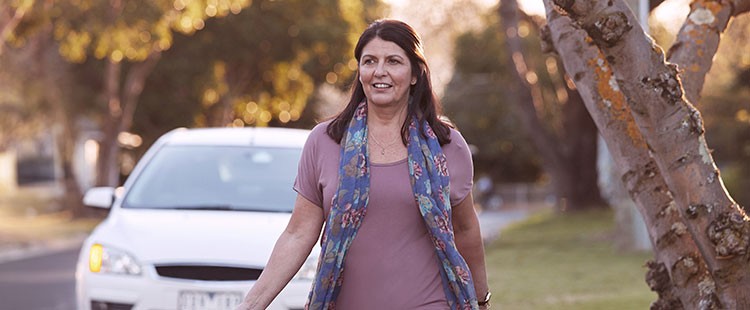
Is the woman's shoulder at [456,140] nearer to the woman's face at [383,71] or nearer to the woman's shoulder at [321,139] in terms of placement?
the woman's face at [383,71]

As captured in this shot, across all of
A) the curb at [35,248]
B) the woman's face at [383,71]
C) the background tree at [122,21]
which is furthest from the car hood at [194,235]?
the background tree at [122,21]

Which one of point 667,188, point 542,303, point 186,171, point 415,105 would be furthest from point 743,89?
point 415,105

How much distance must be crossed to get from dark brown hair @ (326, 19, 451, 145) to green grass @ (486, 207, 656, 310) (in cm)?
764

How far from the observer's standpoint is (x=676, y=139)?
5785 mm

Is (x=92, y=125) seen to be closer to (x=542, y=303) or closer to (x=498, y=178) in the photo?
(x=498, y=178)

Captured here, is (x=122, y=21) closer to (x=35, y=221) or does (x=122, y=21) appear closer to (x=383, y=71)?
(x=35, y=221)

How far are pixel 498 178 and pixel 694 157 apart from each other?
186 ft

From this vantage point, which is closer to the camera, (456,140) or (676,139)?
(456,140)

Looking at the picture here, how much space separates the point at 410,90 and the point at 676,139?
1555mm

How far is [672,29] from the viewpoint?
1286 inches

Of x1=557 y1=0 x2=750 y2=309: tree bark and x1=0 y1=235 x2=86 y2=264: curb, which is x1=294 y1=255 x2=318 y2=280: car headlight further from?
x1=0 y1=235 x2=86 y2=264: curb

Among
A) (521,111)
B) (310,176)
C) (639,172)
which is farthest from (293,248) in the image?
(521,111)

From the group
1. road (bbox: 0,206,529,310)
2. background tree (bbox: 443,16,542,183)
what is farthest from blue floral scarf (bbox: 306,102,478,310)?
background tree (bbox: 443,16,542,183)

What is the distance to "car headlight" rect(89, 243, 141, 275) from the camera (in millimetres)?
7945
